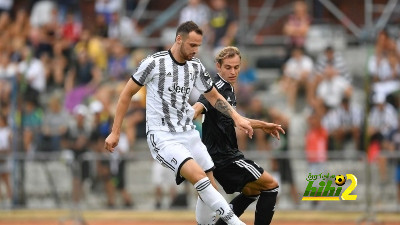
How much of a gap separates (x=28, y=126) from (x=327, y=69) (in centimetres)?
609

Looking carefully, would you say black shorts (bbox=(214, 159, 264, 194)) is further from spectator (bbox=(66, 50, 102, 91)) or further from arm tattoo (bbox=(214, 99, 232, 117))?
spectator (bbox=(66, 50, 102, 91))

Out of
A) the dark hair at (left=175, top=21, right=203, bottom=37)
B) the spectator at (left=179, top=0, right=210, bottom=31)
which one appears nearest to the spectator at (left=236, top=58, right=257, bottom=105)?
the spectator at (left=179, top=0, right=210, bottom=31)

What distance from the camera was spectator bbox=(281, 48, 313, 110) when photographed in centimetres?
2109

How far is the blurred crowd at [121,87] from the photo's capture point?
1977 cm

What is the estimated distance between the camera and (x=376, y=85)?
20438 mm

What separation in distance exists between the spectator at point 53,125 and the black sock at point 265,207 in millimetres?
8552

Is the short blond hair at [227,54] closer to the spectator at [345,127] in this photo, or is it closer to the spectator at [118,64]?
the spectator at [345,127]

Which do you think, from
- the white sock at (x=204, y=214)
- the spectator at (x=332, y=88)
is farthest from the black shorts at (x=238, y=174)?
the spectator at (x=332, y=88)

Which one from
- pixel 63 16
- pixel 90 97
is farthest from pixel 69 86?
pixel 63 16

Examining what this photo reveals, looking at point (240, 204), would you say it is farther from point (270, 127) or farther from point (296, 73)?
point (296, 73)

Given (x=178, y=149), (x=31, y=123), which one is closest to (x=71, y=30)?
(x=31, y=123)

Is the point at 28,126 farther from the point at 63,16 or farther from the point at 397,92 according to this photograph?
A: the point at 397,92

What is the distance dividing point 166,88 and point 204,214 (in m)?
1.63

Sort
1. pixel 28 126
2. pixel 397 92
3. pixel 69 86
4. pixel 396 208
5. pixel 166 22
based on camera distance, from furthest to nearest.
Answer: pixel 166 22
pixel 69 86
pixel 28 126
pixel 397 92
pixel 396 208
